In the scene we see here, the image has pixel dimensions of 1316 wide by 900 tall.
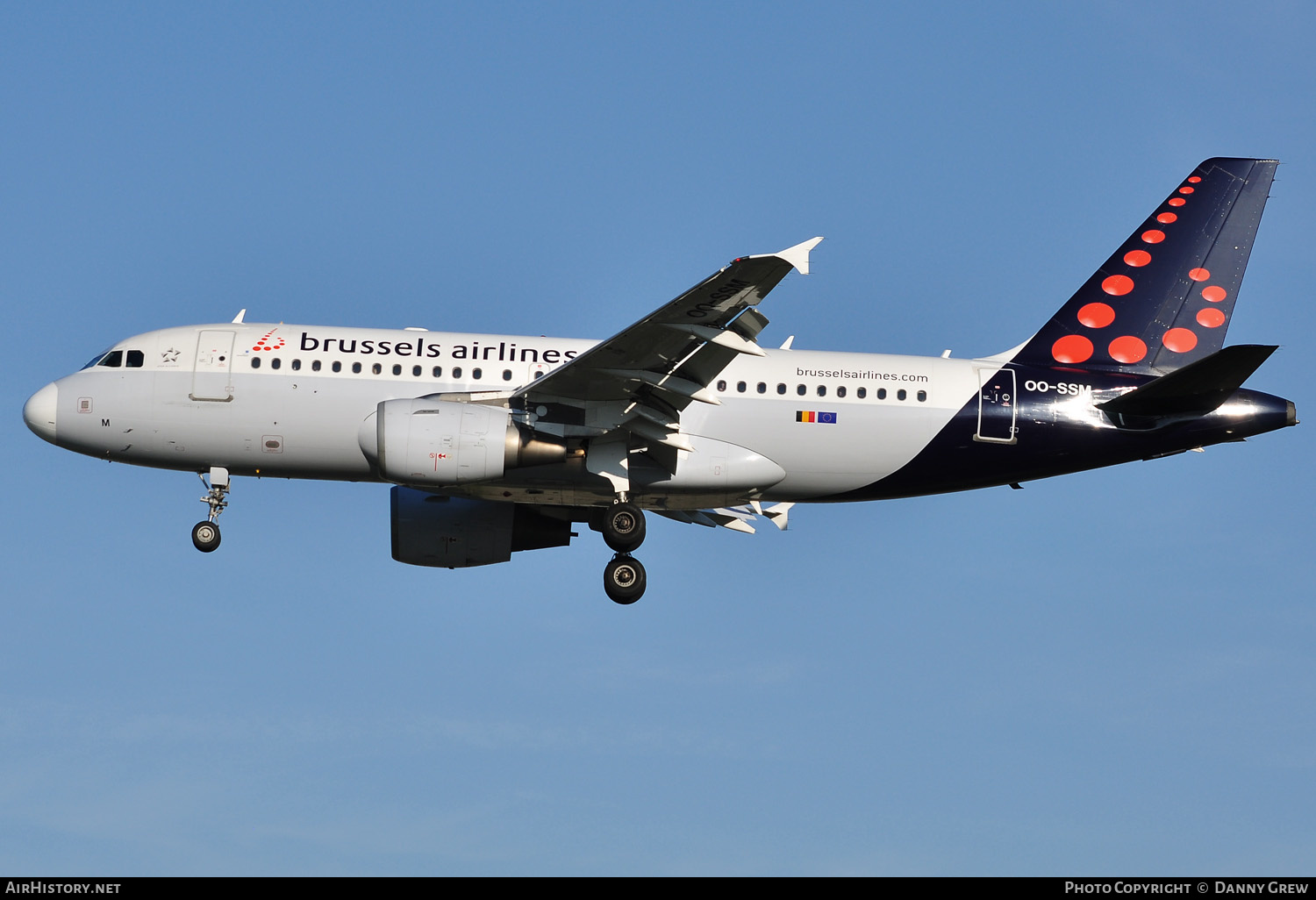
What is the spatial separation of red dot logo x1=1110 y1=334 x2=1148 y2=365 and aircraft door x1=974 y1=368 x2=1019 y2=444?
9.35ft

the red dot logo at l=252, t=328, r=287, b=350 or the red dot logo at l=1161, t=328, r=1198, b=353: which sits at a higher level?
the red dot logo at l=1161, t=328, r=1198, b=353

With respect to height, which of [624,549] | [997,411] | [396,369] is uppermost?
[396,369]

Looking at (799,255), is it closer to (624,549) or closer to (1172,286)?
(624,549)

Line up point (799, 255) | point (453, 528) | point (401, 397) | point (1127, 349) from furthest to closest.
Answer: point (453, 528), point (1127, 349), point (401, 397), point (799, 255)

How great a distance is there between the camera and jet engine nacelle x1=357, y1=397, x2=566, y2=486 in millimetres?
27906

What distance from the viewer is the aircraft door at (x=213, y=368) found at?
30.3m

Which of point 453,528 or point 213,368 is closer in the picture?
point 213,368

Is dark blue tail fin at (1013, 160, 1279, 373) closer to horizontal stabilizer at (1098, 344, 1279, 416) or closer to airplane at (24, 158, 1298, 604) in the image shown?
airplane at (24, 158, 1298, 604)

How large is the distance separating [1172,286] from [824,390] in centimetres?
860

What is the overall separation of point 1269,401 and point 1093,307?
4.36 meters

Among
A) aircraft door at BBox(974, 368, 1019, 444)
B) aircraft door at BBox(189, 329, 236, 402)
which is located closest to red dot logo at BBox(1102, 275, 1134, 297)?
aircraft door at BBox(974, 368, 1019, 444)

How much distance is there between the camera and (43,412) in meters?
30.9

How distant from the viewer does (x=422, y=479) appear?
28094 mm

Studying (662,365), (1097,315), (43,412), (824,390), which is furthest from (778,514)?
(43,412)
